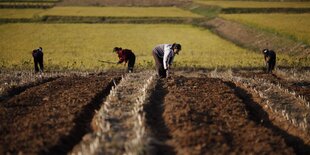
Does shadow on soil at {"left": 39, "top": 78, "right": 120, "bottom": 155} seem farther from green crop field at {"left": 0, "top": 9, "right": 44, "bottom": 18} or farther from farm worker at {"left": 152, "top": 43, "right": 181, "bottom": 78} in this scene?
green crop field at {"left": 0, "top": 9, "right": 44, "bottom": 18}

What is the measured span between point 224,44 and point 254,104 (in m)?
18.9

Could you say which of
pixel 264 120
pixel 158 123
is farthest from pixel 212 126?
pixel 264 120

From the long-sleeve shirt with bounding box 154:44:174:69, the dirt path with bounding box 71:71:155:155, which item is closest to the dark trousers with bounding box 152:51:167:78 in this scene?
the long-sleeve shirt with bounding box 154:44:174:69

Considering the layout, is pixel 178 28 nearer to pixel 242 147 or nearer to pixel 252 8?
pixel 252 8

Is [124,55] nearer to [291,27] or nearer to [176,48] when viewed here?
[176,48]

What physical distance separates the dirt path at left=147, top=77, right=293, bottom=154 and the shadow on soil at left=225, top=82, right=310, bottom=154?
37cm

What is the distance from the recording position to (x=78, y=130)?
866 centimetres

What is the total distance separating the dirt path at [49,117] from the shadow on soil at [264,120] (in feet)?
12.2

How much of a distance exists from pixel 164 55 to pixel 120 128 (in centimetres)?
547

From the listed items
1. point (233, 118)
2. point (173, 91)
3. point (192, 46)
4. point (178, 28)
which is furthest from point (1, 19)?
point (233, 118)

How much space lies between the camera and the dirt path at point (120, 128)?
7236 mm

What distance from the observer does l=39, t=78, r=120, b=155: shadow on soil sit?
7.57 meters

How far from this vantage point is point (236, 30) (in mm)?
34812

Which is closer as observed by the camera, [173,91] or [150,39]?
[173,91]
